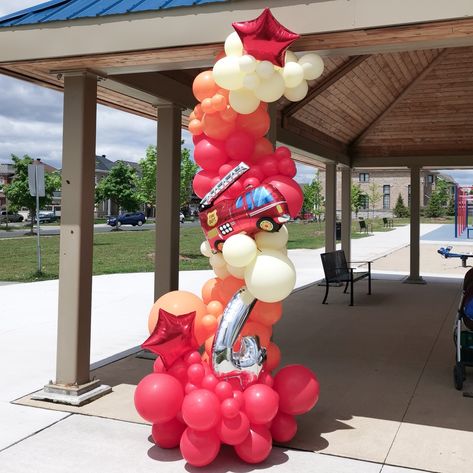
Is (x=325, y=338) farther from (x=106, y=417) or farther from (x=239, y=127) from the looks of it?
(x=239, y=127)

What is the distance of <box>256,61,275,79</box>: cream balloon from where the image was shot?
4105mm

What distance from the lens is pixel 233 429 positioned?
13.2ft

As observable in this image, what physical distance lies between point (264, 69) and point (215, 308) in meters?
1.83

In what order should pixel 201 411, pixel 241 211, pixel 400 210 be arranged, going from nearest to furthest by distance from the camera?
pixel 201 411
pixel 241 211
pixel 400 210

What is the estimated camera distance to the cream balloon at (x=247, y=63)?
4.07m

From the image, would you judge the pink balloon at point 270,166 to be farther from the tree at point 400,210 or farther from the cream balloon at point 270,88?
the tree at point 400,210

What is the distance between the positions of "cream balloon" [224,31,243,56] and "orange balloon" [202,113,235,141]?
466 mm

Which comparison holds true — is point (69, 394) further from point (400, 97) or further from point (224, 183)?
point (400, 97)

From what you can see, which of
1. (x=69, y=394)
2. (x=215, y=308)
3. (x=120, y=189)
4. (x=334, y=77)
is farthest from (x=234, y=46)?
(x=120, y=189)

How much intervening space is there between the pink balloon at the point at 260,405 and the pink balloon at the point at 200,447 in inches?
12.4

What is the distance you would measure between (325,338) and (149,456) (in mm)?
4656

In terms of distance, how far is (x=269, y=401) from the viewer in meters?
4.09

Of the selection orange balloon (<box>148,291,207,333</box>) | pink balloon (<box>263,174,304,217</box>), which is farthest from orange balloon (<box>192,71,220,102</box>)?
orange balloon (<box>148,291,207,333</box>)

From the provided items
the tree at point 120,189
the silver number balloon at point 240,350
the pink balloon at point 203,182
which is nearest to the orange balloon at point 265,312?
the silver number balloon at point 240,350
